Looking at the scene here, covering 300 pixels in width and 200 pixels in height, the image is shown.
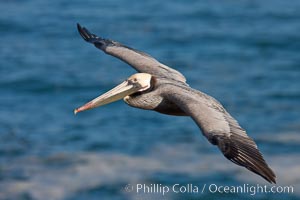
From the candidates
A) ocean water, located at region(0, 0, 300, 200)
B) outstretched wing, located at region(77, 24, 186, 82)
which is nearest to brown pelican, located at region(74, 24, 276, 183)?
outstretched wing, located at region(77, 24, 186, 82)

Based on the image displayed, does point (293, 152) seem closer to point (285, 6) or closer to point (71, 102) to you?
point (71, 102)

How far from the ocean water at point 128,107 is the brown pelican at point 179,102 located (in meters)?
5.38

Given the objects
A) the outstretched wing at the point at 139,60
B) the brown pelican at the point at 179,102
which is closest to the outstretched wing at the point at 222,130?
the brown pelican at the point at 179,102

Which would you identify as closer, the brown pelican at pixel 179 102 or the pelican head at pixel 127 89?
the brown pelican at pixel 179 102

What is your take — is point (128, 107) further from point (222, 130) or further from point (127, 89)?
point (222, 130)

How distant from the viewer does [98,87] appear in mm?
25766

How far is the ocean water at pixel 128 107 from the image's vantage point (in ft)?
67.8

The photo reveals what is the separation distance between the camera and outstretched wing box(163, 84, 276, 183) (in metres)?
11.5

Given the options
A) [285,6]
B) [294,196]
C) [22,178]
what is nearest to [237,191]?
[294,196]

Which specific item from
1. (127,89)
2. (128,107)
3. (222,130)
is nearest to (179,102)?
(222,130)

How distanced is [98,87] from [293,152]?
20.3 ft

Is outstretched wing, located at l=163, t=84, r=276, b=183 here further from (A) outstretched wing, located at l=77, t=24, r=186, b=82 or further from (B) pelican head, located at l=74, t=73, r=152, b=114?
(A) outstretched wing, located at l=77, t=24, r=186, b=82

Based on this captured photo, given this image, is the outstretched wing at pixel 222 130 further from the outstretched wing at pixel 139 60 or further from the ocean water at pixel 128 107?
the ocean water at pixel 128 107

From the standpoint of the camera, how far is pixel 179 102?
12719 millimetres
